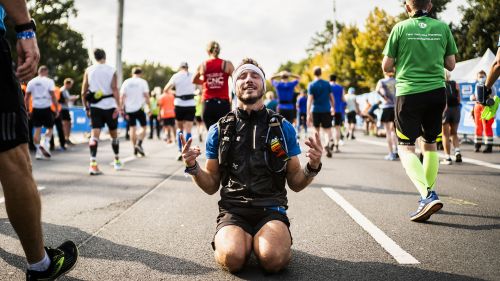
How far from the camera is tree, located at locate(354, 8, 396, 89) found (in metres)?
36.6

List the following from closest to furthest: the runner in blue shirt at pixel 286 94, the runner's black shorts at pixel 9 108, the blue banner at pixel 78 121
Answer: the runner's black shorts at pixel 9 108 < the runner in blue shirt at pixel 286 94 < the blue banner at pixel 78 121

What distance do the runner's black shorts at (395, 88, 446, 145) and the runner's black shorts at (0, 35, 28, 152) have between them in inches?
137

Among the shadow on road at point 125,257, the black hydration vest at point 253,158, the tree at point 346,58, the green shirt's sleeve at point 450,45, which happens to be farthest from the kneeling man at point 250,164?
the tree at point 346,58

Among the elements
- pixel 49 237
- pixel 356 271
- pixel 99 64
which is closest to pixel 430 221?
pixel 356 271

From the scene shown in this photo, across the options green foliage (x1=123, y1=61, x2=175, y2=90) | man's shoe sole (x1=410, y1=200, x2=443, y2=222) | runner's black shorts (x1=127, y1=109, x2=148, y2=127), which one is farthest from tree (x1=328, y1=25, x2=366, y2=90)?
green foliage (x1=123, y1=61, x2=175, y2=90)

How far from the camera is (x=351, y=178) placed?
695cm

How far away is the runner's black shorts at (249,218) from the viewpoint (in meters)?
2.92

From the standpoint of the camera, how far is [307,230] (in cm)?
381

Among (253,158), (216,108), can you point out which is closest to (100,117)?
(216,108)

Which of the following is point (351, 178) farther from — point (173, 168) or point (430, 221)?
point (173, 168)

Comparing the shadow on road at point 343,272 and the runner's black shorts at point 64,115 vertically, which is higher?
the runner's black shorts at point 64,115

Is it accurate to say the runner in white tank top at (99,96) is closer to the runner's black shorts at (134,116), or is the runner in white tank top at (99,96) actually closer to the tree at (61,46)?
the runner's black shorts at (134,116)

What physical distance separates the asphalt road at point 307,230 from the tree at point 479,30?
85.8ft

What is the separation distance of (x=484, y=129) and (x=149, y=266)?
1075cm
